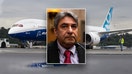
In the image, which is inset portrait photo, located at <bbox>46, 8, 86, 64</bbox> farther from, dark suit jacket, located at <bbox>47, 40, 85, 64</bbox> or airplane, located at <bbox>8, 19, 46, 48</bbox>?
airplane, located at <bbox>8, 19, 46, 48</bbox>

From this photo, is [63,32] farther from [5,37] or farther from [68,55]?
[5,37]

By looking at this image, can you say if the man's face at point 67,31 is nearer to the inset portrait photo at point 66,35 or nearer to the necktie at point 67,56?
the inset portrait photo at point 66,35

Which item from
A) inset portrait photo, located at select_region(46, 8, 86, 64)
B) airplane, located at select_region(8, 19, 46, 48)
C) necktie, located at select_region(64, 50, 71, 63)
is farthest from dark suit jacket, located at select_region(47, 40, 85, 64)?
airplane, located at select_region(8, 19, 46, 48)

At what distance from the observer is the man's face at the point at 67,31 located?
1214cm

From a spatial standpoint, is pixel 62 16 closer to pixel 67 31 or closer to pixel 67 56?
pixel 67 31

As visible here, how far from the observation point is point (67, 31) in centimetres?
1214

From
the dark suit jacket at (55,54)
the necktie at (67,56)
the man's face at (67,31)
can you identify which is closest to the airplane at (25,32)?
the dark suit jacket at (55,54)

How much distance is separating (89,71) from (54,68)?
1270 mm

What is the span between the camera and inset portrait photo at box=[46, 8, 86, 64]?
40.0 feet

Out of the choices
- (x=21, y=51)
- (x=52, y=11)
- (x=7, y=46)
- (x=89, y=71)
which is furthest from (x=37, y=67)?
(x=7, y=46)

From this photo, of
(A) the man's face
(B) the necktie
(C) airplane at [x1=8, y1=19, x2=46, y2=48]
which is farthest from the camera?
(C) airplane at [x1=8, y1=19, x2=46, y2=48]

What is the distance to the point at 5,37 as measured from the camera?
23547 millimetres

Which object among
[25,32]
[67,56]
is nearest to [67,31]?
[67,56]

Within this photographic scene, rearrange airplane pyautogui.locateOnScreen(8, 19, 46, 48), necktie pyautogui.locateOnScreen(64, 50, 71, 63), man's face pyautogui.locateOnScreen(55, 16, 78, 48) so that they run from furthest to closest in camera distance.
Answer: airplane pyautogui.locateOnScreen(8, 19, 46, 48)
necktie pyautogui.locateOnScreen(64, 50, 71, 63)
man's face pyautogui.locateOnScreen(55, 16, 78, 48)
